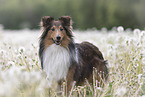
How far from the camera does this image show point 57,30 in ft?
13.5

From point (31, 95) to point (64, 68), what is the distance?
1677 millimetres

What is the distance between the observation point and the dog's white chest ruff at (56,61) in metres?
4.11

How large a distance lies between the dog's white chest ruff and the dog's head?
155mm

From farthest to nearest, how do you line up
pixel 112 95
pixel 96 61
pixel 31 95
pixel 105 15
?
pixel 105 15
pixel 96 61
pixel 112 95
pixel 31 95

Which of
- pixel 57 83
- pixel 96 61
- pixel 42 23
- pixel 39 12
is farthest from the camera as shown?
pixel 39 12

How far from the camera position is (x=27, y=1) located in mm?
32844

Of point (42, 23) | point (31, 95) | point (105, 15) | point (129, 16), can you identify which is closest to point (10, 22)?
point (105, 15)

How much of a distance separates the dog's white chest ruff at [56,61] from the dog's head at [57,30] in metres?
0.15

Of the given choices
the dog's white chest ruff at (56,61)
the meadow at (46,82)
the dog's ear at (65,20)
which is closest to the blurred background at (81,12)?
the meadow at (46,82)

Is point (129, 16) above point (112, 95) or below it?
above

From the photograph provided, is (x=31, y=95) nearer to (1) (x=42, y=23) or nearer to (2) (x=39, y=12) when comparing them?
(1) (x=42, y=23)

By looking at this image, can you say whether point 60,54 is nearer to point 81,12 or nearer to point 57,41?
point 57,41

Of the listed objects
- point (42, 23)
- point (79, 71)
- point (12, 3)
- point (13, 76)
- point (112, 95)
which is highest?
point (12, 3)

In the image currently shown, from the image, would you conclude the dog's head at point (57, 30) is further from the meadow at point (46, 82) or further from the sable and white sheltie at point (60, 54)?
the meadow at point (46, 82)
